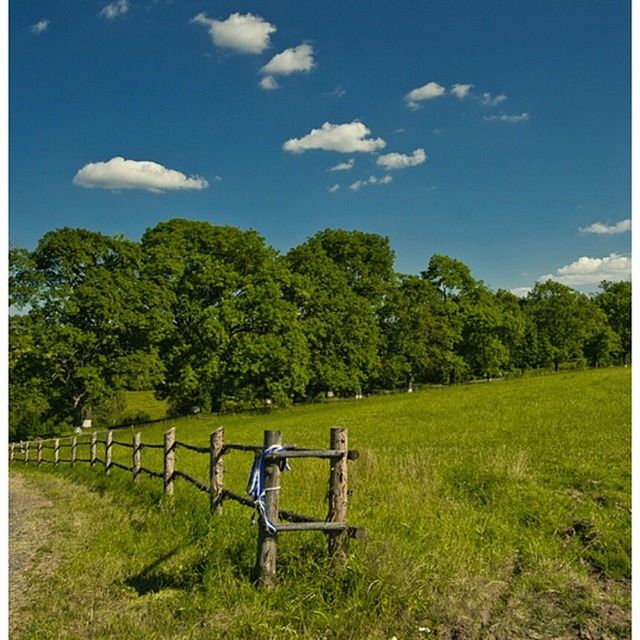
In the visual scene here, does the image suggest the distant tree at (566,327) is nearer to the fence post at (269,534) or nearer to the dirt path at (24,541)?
the dirt path at (24,541)

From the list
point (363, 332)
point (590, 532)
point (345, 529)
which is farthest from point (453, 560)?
point (363, 332)

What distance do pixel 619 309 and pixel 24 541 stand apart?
81.7 m

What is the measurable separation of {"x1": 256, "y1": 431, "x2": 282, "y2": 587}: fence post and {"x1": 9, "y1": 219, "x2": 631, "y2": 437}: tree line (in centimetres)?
1955

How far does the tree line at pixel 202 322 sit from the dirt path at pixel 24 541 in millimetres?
11345

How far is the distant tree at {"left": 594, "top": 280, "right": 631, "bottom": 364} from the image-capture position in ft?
249

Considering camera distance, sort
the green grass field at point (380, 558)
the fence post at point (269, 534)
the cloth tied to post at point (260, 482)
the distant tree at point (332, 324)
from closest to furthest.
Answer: the green grass field at point (380, 558), the fence post at point (269, 534), the cloth tied to post at point (260, 482), the distant tree at point (332, 324)

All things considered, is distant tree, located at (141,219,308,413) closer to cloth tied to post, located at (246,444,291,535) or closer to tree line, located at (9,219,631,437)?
tree line, located at (9,219,631,437)

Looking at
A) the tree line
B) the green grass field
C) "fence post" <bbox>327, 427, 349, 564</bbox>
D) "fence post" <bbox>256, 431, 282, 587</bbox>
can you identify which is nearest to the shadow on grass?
the green grass field

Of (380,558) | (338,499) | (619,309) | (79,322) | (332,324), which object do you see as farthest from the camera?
(619,309)

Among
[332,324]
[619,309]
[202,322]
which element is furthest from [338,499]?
[619,309]

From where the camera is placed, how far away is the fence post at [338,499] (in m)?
6.40

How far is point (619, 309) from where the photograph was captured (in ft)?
259

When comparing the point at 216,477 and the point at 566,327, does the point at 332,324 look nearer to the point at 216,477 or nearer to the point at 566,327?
the point at 216,477

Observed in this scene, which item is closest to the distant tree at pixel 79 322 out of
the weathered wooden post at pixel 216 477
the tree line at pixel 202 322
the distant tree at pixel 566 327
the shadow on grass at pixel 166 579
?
the tree line at pixel 202 322
